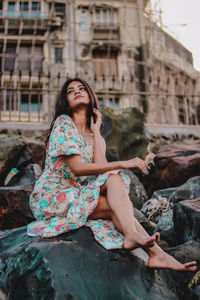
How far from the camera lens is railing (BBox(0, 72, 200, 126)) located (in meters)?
7.50

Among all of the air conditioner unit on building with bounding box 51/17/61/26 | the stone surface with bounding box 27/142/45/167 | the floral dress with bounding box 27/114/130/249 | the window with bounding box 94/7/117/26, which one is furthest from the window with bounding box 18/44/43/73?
the floral dress with bounding box 27/114/130/249

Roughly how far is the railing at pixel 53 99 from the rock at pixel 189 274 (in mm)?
4761

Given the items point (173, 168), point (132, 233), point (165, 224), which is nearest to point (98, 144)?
point (132, 233)

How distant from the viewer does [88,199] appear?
99.2 inches

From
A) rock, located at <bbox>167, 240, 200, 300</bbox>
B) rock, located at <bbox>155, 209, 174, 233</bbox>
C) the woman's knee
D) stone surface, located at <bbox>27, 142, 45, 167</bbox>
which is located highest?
stone surface, located at <bbox>27, 142, 45, 167</bbox>

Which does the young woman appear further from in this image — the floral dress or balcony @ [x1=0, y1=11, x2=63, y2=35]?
balcony @ [x1=0, y1=11, x2=63, y2=35]


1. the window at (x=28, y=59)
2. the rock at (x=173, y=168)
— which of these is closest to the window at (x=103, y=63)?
the window at (x=28, y=59)

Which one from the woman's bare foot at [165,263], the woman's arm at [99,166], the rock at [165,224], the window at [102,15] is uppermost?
the window at [102,15]

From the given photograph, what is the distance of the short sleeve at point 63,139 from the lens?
2.66 metres

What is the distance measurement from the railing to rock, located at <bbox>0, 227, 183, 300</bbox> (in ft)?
15.9

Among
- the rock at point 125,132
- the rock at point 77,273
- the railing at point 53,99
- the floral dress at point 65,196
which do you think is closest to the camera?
the rock at point 77,273

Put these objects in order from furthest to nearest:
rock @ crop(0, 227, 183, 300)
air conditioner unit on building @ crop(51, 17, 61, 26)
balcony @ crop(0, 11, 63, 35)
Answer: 1. air conditioner unit on building @ crop(51, 17, 61, 26)
2. balcony @ crop(0, 11, 63, 35)
3. rock @ crop(0, 227, 183, 300)

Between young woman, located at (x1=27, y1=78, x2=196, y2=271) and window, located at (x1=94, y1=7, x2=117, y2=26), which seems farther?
window, located at (x1=94, y1=7, x2=117, y2=26)

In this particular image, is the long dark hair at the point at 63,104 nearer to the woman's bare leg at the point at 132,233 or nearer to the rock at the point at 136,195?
the woman's bare leg at the point at 132,233
